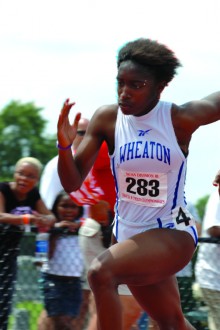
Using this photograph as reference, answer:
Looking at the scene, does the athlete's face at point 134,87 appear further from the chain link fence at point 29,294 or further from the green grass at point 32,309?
the green grass at point 32,309

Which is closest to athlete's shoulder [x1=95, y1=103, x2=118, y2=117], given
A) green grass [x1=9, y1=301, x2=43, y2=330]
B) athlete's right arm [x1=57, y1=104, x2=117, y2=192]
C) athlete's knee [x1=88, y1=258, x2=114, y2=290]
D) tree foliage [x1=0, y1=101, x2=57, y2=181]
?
athlete's right arm [x1=57, y1=104, x2=117, y2=192]

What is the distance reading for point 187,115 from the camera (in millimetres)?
5820

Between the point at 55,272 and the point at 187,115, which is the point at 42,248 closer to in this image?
the point at 55,272

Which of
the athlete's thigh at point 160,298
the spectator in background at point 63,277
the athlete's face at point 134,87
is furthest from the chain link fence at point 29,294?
the athlete's face at point 134,87

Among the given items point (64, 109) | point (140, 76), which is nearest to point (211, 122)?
point (140, 76)

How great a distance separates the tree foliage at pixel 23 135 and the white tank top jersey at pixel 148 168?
169 ft

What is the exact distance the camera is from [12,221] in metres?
7.00

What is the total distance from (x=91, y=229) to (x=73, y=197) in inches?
14.6

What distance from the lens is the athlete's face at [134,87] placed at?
5707 millimetres

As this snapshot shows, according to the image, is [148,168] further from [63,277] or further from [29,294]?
[29,294]

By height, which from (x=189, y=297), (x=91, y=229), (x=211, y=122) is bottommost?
(x=189, y=297)

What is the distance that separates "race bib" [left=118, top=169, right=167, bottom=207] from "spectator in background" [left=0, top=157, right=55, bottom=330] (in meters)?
1.38

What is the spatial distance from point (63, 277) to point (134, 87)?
2065mm

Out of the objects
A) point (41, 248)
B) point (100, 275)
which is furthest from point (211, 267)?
point (100, 275)
